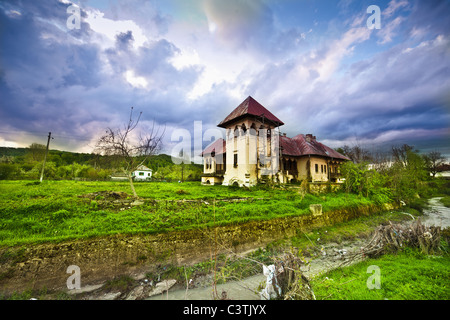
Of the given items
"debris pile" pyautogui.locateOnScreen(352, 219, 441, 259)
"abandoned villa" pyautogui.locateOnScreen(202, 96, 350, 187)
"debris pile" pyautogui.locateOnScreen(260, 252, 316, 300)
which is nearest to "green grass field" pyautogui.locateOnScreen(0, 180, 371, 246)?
"debris pile" pyautogui.locateOnScreen(260, 252, 316, 300)

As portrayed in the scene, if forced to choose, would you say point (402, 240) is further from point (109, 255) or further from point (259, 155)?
point (259, 155)

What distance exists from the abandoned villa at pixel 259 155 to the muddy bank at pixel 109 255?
10.2 m

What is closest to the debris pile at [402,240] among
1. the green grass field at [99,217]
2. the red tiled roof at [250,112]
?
the green grass field at [99,217]

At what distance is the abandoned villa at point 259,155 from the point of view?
711 inches

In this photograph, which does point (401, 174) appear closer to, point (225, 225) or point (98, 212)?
point (225, 225)

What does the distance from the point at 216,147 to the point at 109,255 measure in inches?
840

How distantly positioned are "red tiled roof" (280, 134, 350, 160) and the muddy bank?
16495mm

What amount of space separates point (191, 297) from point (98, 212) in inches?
232

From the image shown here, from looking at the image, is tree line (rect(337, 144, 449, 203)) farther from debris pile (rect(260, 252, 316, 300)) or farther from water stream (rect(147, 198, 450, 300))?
debris pile (rect(260, 252, 316, 300))

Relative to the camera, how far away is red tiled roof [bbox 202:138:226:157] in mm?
24678

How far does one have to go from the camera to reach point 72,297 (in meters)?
4.66

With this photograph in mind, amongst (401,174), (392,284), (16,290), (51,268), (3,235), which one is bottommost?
(16,290)

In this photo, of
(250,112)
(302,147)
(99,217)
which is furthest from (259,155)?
(99,217)
